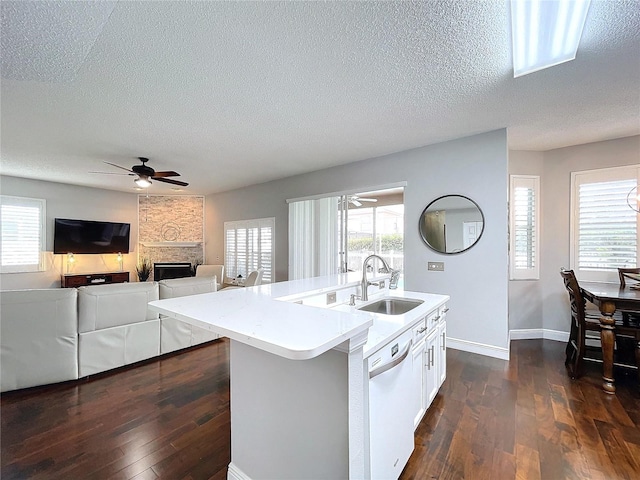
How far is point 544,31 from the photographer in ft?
5.58

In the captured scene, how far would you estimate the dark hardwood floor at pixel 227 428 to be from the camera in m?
1.61

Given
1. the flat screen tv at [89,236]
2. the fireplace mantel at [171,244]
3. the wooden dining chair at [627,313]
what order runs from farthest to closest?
the fireplace mantel at [171,244] → the flat screen tv at [89,236] → the wooden dining chair at [627,313]

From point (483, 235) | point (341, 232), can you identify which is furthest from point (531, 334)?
point (341, 232)

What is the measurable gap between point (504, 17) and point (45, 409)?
422cm

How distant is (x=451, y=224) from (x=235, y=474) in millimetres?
3297

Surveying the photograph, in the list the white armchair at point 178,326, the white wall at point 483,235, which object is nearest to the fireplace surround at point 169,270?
the white armchair at point 178,326

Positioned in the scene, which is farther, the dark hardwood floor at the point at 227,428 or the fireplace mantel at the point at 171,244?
the fireplace mantel at the point at 171,244

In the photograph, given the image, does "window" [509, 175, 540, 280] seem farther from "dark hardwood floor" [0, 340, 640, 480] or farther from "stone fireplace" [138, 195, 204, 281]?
"stone fireplace" [138, 195, 204, 281]

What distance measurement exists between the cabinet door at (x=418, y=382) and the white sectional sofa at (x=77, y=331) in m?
2.81

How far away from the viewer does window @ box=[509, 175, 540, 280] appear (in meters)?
3.88

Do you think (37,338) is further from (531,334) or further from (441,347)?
(531,334)

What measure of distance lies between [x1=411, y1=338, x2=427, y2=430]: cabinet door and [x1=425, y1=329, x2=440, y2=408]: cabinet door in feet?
0.23

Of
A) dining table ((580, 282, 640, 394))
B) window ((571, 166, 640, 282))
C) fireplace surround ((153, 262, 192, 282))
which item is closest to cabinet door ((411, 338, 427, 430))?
dining table ((580, 282, 640, 394))

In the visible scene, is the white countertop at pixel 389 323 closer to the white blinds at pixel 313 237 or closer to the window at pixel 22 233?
the white blinds at pixel 313 237
